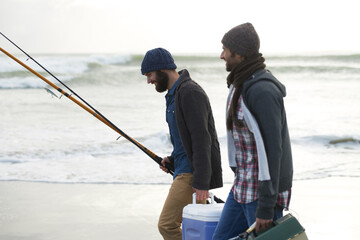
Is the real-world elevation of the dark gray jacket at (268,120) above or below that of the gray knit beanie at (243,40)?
below

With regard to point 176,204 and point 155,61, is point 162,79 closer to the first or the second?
point 155,61

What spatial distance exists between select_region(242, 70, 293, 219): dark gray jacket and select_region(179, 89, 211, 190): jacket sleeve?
783 mm

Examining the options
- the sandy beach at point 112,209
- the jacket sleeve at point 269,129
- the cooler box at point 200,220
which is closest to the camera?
the jacket sleeve at point 269,129

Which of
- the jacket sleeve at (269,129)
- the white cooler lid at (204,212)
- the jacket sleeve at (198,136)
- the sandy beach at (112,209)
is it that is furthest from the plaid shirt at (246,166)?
the sandy beach at (112,209)

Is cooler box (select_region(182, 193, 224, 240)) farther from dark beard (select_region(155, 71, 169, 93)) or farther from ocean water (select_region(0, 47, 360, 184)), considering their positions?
ocean water (select_region(0, 47, 360, 184))

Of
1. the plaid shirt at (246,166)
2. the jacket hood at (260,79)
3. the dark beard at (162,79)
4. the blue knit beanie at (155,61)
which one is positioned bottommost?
the plaid shirt at (246,166)

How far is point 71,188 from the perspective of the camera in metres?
6.28

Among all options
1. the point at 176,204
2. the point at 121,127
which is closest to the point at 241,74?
the point at 176,204

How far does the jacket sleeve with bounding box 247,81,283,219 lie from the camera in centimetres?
225

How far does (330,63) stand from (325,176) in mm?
26364

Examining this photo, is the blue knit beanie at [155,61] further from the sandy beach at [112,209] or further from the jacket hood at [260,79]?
the sandy beach at [112,209]

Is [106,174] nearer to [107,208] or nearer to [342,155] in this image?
[107,208]

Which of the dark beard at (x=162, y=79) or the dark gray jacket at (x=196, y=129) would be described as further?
the dark beard at (x=162, y=79)

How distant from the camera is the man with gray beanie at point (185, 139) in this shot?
310 centimetres
